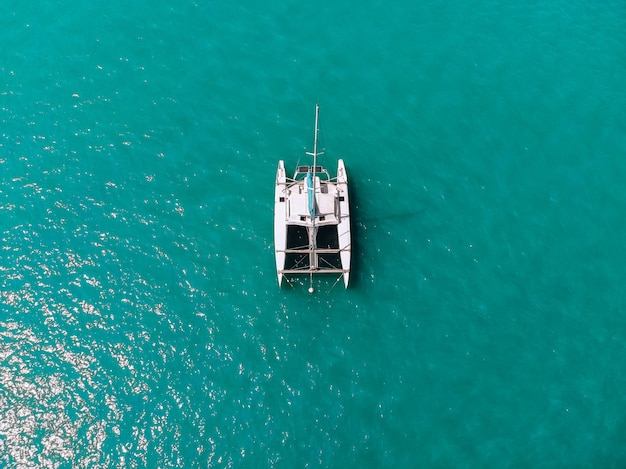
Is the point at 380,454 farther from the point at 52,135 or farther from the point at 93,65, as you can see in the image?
the point at 93,65

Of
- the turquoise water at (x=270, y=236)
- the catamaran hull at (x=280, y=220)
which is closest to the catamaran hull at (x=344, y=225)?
the turquoise water at (x=270, y=236)

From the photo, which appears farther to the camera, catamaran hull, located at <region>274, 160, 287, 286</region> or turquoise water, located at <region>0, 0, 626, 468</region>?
catamaran hull, located at <region>274, 160, 287, 286</region>

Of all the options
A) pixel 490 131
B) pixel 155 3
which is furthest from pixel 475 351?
pixel 155 3

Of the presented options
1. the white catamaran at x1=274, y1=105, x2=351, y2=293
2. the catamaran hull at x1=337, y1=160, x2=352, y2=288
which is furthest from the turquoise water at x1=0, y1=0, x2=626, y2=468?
the white catamaran at x1=274, y1=105, x2=351, y2=293

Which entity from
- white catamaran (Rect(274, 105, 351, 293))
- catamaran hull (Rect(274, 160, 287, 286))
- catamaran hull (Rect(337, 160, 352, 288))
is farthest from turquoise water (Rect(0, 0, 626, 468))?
white catamaran (Rect(274, 105, 351, 293))

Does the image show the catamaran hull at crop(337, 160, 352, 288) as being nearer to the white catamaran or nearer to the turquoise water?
the white catamaran

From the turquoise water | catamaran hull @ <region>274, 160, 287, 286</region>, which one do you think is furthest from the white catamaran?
the turquoise water

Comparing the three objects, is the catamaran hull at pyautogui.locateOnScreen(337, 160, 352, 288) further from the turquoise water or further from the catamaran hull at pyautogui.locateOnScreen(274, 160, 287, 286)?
the catamaran hull at pyautogui.locateOnScreen(274, 160, 287, 286)
